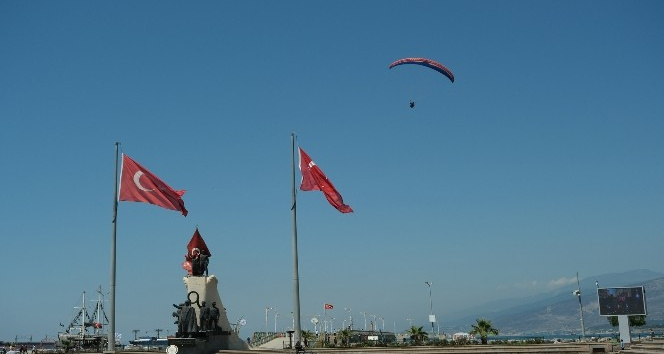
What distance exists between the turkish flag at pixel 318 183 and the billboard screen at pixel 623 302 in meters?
35.9

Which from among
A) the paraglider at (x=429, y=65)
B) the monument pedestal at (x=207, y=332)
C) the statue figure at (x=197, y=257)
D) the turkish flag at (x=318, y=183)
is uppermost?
the paraglider at (x=429, y=65)

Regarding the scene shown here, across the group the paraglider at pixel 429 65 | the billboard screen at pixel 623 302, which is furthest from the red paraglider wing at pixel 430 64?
the billboard screen at pixel 623 302

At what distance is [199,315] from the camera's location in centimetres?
4228

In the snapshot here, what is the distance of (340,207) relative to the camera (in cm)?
3775

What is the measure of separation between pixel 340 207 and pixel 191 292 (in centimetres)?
1252

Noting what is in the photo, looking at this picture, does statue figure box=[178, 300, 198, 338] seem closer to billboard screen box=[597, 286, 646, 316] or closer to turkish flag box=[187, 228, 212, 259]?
turkish flag box=[187, 228, 212, 259]

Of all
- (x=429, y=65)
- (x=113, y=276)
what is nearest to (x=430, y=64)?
(x=429, y=65)

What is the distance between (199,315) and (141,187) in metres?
9.31

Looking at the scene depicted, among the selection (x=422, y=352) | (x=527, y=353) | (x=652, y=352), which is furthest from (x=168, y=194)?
(x=652, y=352)

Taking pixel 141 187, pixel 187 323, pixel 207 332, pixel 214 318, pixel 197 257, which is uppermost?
pixel 141 187

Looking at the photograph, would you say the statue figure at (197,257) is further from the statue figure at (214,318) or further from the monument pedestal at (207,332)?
the statue figure at (214,318)

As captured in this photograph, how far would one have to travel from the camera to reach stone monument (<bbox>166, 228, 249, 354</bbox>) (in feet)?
128

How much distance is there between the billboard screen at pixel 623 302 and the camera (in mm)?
61281

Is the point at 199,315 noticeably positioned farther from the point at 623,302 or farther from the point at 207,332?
the point at 623,302
